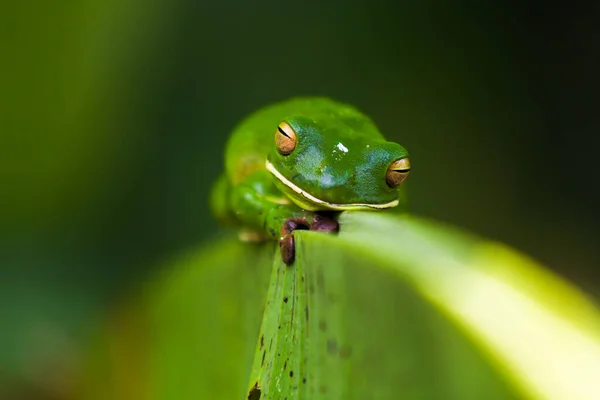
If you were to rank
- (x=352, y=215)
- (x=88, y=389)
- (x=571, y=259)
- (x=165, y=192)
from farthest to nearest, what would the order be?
(x=165, y=192) < (x=571, y=259) < (x=88, y=389) < (x=352, y=215)

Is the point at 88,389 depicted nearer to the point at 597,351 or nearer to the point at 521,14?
the point at 597,351

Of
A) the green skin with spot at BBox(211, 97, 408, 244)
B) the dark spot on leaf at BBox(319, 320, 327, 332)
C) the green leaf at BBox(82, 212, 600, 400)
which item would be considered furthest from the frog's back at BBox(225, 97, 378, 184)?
the dark spot on leaf at BBox(319, 320, 327, 332)

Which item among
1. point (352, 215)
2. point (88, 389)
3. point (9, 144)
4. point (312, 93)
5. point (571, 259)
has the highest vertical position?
point (312, 93)

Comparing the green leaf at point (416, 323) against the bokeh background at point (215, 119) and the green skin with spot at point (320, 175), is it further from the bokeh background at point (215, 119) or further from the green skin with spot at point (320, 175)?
the bokeh background at point (215, 119)

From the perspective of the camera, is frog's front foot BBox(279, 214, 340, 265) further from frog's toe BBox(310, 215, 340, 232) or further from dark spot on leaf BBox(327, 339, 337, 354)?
dark spot on leaf BBox(327, 339, 337, 354)

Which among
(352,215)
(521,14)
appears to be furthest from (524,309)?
(521,14)

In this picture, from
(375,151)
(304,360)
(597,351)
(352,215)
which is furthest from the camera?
(375,151)

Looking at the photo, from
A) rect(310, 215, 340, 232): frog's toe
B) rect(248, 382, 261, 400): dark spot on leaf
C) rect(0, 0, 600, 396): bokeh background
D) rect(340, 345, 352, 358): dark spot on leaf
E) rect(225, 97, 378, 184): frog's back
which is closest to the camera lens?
rect(340, 345, 352, 358): dark spot on leaf
